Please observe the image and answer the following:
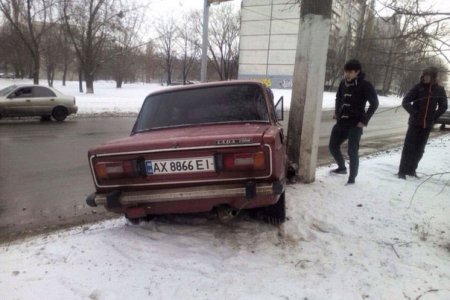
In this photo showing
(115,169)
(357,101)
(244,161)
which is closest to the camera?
(244,161)

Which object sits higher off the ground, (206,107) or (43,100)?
(206,107)

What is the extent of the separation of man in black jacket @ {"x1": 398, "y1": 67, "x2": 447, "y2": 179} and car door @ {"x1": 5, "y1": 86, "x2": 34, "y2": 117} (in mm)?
13047

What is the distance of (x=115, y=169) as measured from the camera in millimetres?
3523

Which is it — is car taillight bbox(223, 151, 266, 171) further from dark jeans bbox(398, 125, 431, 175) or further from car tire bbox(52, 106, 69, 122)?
car tire bbox(52, 106, 69, 122)

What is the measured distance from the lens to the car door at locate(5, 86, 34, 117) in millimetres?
14133

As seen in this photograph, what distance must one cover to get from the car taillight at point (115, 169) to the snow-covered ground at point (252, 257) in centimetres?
70

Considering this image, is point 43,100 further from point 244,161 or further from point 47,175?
point 244,161

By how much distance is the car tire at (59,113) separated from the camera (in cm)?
1509

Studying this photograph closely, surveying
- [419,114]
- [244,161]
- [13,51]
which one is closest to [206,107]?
[244,161]

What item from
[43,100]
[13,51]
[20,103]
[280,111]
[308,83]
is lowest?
[20,103]

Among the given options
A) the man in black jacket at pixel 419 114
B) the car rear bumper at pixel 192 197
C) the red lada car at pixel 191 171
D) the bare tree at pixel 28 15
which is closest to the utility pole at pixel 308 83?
the man in black jacket at pixel 419 114

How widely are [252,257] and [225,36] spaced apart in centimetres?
5629

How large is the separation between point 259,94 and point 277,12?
53184 mm

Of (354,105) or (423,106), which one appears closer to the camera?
(354,105)
